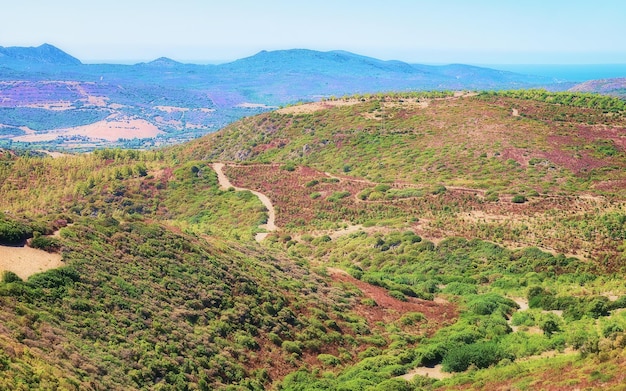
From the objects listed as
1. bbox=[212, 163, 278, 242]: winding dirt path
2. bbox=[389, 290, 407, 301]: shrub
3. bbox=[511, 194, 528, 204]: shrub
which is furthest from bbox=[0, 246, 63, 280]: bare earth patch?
bbox=[511, 194, 528, 204]: shrub

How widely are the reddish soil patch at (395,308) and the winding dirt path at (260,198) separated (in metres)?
22.0

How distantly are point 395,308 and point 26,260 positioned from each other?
824 inches

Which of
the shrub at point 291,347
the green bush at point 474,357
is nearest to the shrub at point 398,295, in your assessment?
the green bush at point 474,357

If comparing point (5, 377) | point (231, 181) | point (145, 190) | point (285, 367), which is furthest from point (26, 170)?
point (5, 377)

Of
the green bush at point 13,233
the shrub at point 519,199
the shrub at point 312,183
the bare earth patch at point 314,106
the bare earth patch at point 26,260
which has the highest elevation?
the bare earth patch at point 314,106

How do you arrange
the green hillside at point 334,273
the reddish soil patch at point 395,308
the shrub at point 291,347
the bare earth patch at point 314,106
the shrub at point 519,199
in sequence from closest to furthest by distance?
the green hillside at point 334,273 → the shrub at point 291,347 → the reddish soil patch at point 395,308 → the shrub at point 519,199 → the bare earth patch at point 314,106

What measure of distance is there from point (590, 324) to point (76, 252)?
84.1 feet

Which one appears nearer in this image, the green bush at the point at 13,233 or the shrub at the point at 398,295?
the green bush at the point at 13,233

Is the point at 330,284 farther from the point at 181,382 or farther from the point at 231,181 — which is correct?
the point at 231,181

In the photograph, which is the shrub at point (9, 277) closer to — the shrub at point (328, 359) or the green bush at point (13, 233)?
the green bush at point (13, 233)

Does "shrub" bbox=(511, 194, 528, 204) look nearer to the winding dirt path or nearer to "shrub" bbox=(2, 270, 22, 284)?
the winding dirt path

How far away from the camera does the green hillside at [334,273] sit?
75.9ft

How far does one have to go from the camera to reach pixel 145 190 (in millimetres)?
75688

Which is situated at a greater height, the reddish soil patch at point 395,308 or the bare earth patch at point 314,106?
the bare earth patch at point 314,106
